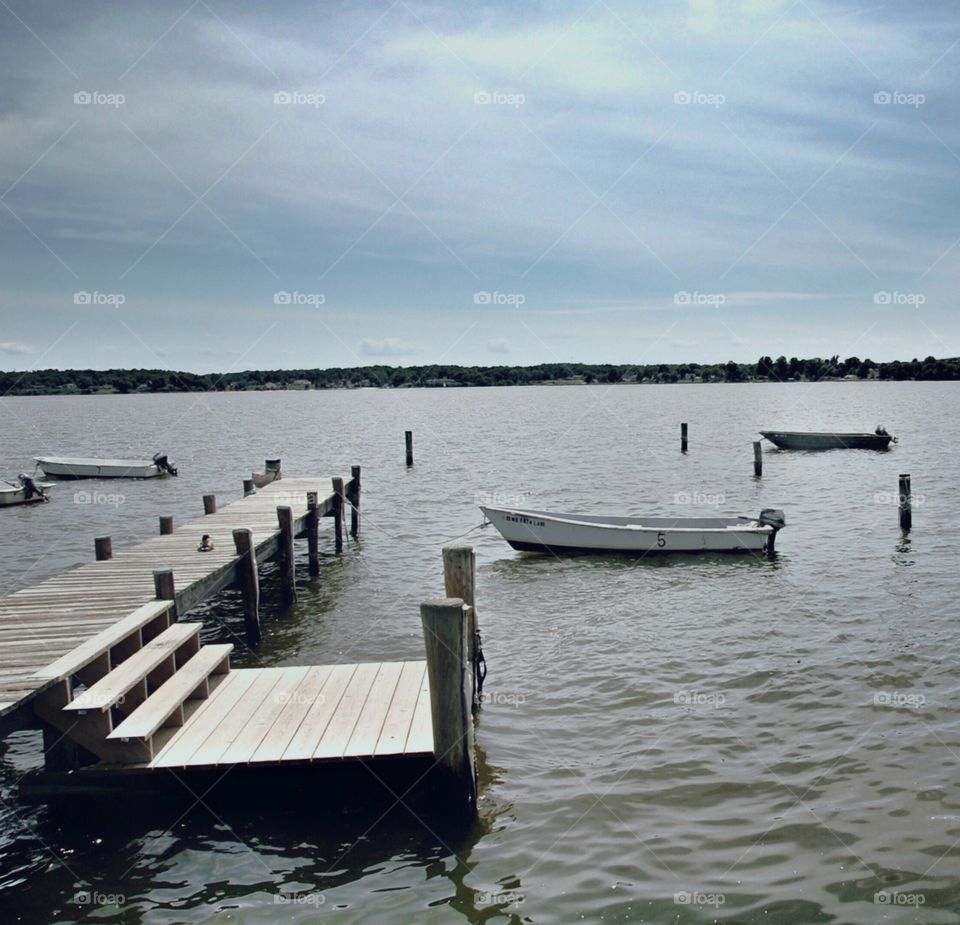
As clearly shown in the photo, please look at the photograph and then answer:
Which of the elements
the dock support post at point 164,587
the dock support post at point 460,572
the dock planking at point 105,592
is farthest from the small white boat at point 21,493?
the dock support post at point 460,572

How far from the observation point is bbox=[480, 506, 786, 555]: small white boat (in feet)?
64.6

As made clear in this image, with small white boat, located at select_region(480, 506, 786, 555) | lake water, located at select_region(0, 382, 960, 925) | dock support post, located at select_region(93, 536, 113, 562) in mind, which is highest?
dock support post, located at select_region(93, 536, 113, 562)

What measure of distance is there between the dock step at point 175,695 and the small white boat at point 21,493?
26.9 m

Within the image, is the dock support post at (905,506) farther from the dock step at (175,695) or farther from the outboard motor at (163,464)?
the outboard motor at (163,464)

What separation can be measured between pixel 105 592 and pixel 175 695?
13.2ft

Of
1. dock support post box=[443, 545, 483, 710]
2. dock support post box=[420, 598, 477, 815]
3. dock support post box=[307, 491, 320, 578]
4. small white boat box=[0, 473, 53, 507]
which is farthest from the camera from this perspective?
small white boat box=[0, 473, 53, 507]

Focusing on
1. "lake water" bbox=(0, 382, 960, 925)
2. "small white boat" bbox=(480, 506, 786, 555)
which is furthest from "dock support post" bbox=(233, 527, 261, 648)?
"small white boat" bbox=(480, 506, 786, 555)

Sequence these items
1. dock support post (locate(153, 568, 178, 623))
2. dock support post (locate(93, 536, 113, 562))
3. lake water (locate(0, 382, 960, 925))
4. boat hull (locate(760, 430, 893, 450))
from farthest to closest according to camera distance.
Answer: boat hull (locate(760, 430, 893, 450))
dock support post (locate(93, 536, 113, 562))
dock support post (locate(153, 568, 178, 623))
lake water (locate(0, 382, 960, 925))

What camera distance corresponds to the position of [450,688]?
7.34 m

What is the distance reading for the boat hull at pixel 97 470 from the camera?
39500 millimetres

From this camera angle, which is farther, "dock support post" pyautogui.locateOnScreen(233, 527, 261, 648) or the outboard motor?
the outboard motor

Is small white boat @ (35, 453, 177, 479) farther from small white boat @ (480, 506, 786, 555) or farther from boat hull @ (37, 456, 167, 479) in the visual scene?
small white boat @ (480, 506, 786, 555)

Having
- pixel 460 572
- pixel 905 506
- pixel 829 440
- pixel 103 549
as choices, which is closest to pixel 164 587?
pixel 103 549

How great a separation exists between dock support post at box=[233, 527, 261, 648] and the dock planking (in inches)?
7.4
